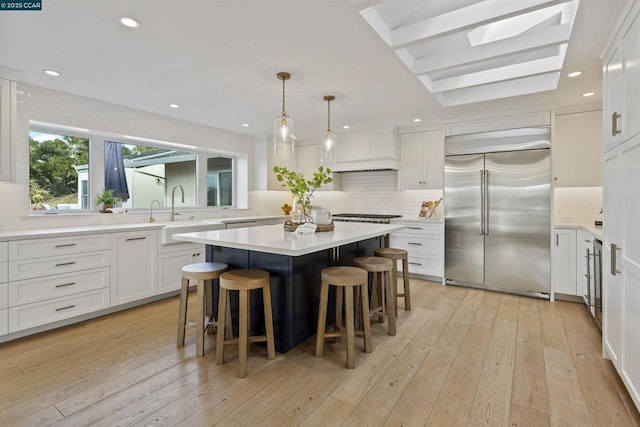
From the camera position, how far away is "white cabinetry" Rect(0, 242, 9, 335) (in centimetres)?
254

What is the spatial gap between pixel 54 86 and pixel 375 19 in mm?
3209

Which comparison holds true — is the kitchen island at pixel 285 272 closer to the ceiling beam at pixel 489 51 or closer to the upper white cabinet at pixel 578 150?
the ceiling beam at pixel 489 51

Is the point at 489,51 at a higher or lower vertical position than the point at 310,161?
higher

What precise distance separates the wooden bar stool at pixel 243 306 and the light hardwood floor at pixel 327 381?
0.11 metres

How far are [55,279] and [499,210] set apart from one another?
190 inches

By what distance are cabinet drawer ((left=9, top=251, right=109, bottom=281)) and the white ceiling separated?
1.67 m

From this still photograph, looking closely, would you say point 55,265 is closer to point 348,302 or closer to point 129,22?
point 129,22

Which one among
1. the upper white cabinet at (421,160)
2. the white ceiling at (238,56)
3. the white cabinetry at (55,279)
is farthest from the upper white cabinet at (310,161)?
the white cabinetry at (55,279)

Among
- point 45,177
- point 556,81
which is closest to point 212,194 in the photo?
point 45,177

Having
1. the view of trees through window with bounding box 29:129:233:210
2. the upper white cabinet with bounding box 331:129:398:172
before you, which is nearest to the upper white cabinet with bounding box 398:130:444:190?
the upper white cabinet with bounding box 331:129:398:172

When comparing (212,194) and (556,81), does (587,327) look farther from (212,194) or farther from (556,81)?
(212,194)

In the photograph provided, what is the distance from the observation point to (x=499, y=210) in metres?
3.95

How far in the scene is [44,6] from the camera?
6.09 ft

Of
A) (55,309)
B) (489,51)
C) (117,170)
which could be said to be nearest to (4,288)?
(55,309)
